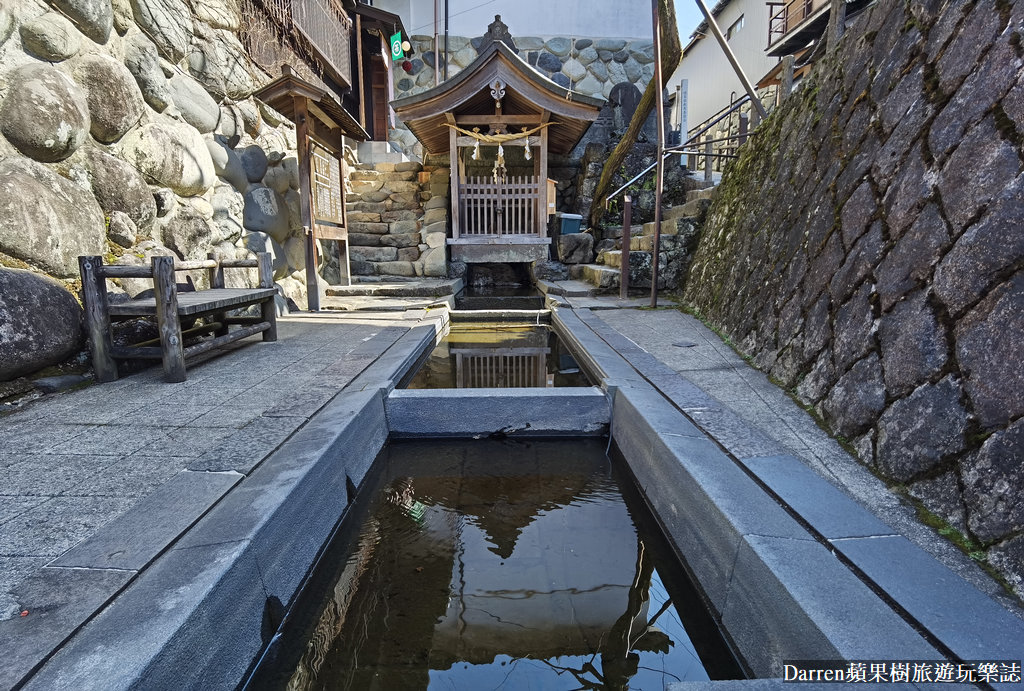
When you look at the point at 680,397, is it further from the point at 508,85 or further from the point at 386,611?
the point at 508,85

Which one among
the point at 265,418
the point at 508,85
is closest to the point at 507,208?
the point at 508,85

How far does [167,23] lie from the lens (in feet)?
16.7

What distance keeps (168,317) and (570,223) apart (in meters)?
9.45

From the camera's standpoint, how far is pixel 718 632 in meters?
1.85

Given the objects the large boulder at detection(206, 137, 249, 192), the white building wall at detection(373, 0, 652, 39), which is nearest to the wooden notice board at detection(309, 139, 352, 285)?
the large boulder at detection(206, 137, 249, 192)

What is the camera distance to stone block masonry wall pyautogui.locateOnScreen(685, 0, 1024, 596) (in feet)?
5.87

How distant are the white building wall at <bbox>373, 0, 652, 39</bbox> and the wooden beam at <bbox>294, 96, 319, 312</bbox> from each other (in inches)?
575

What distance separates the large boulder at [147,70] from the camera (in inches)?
179

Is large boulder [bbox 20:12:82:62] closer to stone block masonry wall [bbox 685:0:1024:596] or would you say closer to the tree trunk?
stone block masonry wall [bbox 685:0:1024:596]

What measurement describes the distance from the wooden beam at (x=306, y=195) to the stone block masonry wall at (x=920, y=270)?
5477 mm

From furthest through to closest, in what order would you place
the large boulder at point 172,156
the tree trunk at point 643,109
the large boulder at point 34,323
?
the tree trunk at point 643,109 < the large boulder at point 172,156 < the large boulder at point 34,323

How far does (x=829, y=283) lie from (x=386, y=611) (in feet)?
10.0

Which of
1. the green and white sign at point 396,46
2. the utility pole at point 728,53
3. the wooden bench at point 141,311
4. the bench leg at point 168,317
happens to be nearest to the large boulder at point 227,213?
the wooden bench at point 141,311

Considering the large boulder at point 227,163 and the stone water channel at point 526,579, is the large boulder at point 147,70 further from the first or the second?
the stone water channel at point 526,579
